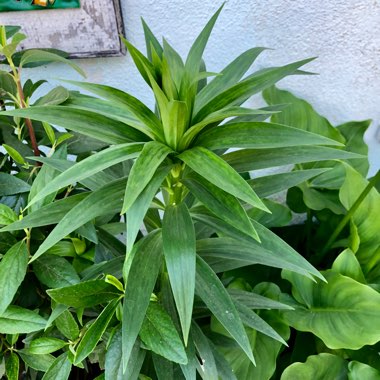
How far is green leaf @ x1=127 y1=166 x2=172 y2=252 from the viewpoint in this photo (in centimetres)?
46

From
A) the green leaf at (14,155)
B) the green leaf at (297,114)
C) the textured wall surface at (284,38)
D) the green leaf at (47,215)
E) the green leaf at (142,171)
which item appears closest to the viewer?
the green leaf at (142,171)

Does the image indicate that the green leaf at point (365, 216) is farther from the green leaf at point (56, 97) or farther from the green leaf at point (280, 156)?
the green leaf at point (56, 97)

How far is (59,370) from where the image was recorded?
61 cm

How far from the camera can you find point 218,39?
1056 mm

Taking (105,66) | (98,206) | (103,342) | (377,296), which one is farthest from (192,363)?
Answer: (105,66)

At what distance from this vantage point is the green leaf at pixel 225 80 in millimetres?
649

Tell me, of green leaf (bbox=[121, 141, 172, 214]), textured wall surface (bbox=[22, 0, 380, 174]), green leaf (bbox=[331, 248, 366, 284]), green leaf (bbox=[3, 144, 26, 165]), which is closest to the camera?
green leaf (bbox=[121, 141, 172, 214])


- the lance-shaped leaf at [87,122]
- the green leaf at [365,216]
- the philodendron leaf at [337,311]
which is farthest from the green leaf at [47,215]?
the green leaf at [365,216]

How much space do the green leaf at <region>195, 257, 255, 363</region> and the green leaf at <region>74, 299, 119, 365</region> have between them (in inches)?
5.5

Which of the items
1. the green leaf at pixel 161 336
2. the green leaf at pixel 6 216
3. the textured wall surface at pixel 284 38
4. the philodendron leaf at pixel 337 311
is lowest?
the philodendron leaf at pixel 337 311

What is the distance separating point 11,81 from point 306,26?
0.73 meters

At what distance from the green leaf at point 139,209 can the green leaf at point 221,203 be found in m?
0.07

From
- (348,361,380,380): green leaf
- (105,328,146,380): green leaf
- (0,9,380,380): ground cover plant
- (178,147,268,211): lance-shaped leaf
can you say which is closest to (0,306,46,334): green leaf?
(0,9,380,380): ground cover plant

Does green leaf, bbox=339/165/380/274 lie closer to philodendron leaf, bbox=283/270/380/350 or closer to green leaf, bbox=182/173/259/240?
philodendron leaf, bbox=283/270/380/350
